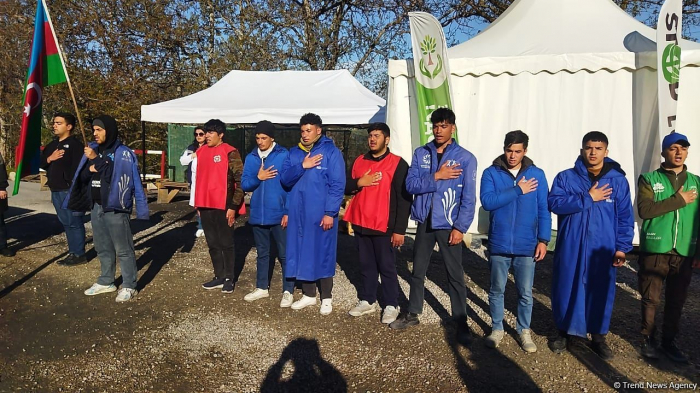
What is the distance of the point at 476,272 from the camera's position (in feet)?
20.2

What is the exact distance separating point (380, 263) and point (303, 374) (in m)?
1.28

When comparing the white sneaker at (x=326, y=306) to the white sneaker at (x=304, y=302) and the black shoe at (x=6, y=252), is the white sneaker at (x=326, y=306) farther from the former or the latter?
the black shoe at (x=6, y=252)

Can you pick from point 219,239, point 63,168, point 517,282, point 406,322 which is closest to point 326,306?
point 406,322

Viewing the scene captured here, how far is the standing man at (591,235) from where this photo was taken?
3.50m

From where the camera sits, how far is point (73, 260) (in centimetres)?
596

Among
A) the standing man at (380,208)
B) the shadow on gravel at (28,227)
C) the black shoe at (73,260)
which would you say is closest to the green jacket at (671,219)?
the standing man at (380,208)

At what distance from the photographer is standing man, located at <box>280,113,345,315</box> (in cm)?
434

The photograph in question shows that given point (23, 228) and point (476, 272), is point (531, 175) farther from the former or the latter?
point (23, 228)

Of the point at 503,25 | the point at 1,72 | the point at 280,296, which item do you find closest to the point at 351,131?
the point at 503,25

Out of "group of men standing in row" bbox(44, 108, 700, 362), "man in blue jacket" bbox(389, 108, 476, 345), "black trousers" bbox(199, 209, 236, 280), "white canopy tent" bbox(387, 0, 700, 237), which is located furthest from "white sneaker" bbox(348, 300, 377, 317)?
"white canopy tent" bbox(387, 0, 700, 237)

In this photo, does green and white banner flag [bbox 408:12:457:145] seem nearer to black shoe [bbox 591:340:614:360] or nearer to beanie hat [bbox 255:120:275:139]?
beanie hat [bbox 255:120:275:139]

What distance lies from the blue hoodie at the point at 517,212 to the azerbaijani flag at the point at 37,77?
4716 mm

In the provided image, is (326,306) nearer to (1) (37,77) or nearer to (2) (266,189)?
(2) (266,189)

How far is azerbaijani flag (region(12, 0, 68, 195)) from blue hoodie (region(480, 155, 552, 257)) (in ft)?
15.5
